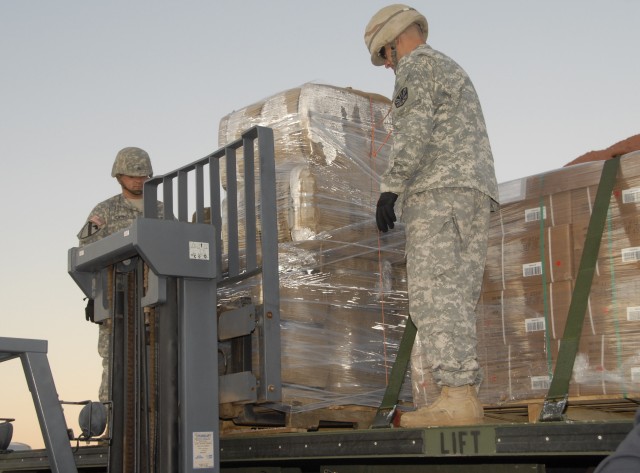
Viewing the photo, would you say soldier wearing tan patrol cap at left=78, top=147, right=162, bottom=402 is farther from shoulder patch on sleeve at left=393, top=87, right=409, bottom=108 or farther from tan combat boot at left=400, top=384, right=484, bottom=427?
tan combat boot at left=400, top=384, right=484, bottom=427

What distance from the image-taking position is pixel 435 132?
3.88 meters

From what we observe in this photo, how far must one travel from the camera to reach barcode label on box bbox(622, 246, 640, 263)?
3535mm

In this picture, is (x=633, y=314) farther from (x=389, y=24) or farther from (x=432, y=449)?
(x=389, y=24)

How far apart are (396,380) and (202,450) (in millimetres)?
835

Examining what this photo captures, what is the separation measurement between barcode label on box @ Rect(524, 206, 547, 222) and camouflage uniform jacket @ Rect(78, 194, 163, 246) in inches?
115

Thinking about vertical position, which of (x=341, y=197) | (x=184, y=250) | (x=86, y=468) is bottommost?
(x=86, y=468)

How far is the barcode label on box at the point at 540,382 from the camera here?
377 cm

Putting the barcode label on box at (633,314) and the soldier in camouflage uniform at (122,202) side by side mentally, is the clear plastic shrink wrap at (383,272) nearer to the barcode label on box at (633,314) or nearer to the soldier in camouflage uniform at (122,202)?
the barcode label on box at (633,314)

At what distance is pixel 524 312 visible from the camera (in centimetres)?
388

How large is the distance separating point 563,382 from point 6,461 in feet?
11.6

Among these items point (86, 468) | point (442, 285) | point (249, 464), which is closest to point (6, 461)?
point (86, 468)

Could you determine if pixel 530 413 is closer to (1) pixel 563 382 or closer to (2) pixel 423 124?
(1) pixel 563 382

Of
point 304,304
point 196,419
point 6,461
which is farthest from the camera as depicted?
point 6,461

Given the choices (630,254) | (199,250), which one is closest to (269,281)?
(199,250)
